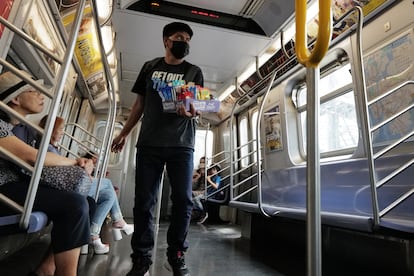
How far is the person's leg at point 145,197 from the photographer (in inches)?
53.1

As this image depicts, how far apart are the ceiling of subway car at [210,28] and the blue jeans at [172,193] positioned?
6.41 feet

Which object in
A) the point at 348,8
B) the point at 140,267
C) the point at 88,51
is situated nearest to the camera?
the point at 140,267

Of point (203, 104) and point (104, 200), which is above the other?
point (203, 104)

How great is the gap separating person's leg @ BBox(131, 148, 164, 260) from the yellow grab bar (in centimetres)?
92

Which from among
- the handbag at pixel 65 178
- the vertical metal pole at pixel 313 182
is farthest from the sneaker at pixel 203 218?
the vertical metal pole at pixel 313 182

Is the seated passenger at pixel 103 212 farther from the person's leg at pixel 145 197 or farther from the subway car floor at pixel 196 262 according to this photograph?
the person's leg at pixel 145 197

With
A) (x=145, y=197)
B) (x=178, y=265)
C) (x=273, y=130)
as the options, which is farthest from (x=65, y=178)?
(x=273, y=130)

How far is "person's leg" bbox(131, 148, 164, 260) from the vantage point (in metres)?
1.35

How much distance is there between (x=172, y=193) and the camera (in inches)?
57.4

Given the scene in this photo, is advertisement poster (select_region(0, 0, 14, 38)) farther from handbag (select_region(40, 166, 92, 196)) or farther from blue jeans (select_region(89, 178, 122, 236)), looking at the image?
blue jeans (select_region(89, 178, 122, 236))

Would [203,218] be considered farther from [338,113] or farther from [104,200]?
[338,113]

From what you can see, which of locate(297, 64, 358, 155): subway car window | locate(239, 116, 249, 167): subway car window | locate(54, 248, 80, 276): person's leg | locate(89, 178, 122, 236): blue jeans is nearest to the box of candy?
locate(54, 248, 80, 276): person's leg

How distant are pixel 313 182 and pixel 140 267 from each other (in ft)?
3.28

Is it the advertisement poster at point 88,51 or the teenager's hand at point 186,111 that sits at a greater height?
the advertisement poster at point 88,51
